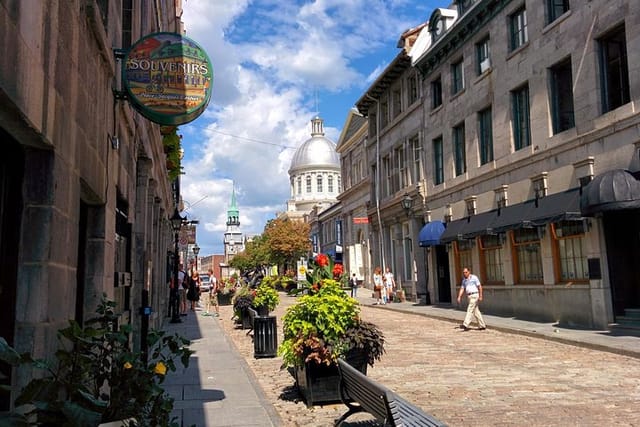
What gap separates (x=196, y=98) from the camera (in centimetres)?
680

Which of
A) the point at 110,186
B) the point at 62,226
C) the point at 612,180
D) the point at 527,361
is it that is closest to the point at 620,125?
the point at 612,180

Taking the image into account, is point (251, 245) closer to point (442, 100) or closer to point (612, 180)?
point (442, 100)

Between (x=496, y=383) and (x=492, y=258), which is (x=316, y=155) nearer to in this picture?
(x=492, y=258)

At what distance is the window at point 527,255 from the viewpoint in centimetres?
1859

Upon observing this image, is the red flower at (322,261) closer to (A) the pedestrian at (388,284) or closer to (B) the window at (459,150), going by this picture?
(B) the window at (459,150)

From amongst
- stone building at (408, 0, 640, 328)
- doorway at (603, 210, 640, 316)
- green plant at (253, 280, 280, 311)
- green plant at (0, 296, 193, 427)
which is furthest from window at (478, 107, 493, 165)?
green plant at (0, 296, 193, 427)

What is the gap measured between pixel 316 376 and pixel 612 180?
10.0m

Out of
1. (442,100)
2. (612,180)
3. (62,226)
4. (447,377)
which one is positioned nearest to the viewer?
(62,226)

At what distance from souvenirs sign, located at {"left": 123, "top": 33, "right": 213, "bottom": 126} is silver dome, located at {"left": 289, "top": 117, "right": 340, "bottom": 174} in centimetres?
9050

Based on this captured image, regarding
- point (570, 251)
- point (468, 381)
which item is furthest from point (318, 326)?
point (570, 251)

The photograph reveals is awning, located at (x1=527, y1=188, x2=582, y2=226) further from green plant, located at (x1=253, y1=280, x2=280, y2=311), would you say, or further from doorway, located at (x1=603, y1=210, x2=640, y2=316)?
green plant, located at (x1=253, y1=280, x2=280, y2=311)

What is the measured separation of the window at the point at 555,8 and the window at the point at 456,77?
255 inches

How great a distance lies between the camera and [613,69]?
15297 mm

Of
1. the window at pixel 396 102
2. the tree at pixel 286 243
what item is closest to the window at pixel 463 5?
the window at pixel 396 102
